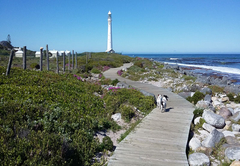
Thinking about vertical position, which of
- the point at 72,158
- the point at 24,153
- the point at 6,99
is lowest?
the point at 72,158

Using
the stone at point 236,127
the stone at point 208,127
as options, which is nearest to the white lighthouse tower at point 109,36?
the stone at point 208,127

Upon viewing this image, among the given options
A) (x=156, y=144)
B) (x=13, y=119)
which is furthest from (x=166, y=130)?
(x=13, y=119)

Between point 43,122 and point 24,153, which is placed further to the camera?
point 43,122

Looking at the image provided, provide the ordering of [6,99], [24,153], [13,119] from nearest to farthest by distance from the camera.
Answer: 1. [24,153]
2. [13,119]
3. [6,99]

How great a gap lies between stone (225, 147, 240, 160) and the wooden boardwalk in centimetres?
113

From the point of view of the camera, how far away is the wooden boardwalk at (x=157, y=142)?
16.3 feet

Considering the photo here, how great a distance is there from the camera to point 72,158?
17.1 feet

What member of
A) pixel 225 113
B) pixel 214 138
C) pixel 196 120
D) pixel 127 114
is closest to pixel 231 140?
pixel 214 138

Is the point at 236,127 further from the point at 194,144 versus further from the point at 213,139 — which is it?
the point at 194,144

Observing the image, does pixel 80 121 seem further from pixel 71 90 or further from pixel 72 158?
pixel 71 90

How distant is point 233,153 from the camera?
5578 mm

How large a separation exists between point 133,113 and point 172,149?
361 centimetres

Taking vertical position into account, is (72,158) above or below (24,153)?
below

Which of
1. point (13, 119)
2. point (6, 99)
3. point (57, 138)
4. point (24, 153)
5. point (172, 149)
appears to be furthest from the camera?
point (6, 99)
